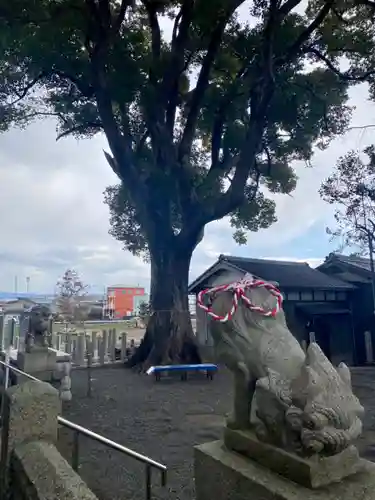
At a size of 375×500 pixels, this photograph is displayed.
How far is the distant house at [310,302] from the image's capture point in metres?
16.4

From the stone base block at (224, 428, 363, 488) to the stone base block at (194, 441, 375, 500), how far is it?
0.08ft

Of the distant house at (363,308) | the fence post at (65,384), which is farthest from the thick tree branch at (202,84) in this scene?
the distant house at (363,308)

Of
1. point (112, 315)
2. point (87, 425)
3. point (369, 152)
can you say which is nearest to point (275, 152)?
point (369, 152)

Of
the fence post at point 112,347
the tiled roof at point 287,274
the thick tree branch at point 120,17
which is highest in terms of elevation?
the thick tree branch at point 120,17

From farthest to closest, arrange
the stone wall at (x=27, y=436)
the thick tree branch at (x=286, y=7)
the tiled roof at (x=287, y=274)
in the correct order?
the tiled roof at (x=287, y=274), the thick tree branch at (x=286, y=7), the stone wall at (x=27, y=436)

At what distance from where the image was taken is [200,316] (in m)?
17.2

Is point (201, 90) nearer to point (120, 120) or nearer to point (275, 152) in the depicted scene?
point (120, 120)

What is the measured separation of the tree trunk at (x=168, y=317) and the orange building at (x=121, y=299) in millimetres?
26026

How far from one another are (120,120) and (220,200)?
5.08m

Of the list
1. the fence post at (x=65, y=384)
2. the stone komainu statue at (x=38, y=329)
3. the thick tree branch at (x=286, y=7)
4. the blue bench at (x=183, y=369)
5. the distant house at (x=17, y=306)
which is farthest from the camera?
the distant house at (x=17, y=306)

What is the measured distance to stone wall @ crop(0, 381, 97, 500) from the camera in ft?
9.00

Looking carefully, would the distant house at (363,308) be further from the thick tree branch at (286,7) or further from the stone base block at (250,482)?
the stone base block at (250,482)

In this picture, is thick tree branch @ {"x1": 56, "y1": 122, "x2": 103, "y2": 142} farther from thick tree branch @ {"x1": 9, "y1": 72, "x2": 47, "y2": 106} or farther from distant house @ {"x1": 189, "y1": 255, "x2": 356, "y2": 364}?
distant house @ {"x1": 189, "y1": 255, "x2": 356, "y2": 364}

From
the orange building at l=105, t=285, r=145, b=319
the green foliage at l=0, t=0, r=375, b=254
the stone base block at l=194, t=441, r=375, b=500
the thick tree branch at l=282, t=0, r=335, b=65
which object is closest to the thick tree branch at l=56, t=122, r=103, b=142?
the green foliage at l=0, t=0, r=375, b=254
